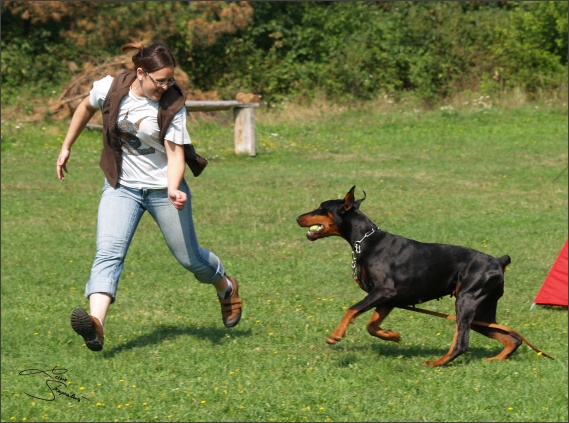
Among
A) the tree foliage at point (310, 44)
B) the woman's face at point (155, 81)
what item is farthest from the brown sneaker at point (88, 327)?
the tree foliage at point (310, 44)

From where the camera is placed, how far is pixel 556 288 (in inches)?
289

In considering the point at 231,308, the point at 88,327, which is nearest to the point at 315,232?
the point at 231,308

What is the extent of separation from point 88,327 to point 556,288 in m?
3.82

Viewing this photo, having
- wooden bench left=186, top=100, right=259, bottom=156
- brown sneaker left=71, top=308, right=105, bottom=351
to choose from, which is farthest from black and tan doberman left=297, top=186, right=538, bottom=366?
wooden bench left=186, top=100, right=259, bottom=156

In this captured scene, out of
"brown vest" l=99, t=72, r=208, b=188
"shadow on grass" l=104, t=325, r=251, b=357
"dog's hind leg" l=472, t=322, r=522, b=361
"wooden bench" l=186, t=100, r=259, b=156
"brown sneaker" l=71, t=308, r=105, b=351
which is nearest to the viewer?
"brown sneaker" l=71, t=308, r=105, b=351

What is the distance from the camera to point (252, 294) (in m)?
7.97

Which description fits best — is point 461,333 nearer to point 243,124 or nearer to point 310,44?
point 243,124

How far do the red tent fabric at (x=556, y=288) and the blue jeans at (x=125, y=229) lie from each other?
116 inches

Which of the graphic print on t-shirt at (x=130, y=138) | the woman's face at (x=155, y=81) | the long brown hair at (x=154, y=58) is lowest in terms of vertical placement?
the graphic print on t-shirt at (x=130, y=138)

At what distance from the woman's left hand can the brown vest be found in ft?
1.24

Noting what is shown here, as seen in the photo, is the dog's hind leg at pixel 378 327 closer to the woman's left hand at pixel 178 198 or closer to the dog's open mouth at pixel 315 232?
the dog's open mouth at pixel 315 232

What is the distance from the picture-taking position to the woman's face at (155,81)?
5594mm

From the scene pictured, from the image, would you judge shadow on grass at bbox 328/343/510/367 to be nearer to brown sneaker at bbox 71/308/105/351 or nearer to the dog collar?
the dog collar

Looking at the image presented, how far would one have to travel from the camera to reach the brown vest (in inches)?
225
